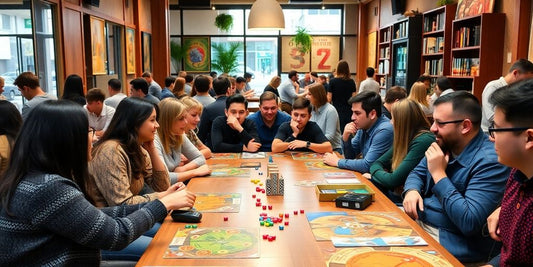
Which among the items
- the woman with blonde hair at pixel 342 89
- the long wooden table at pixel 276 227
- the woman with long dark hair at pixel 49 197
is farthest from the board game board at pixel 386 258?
the woman with blonde hair at pixel 342 89

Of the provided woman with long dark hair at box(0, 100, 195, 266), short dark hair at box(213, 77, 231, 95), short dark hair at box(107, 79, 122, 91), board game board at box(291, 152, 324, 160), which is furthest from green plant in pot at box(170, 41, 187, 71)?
woman with long dark hair at box(0, 100, 195, 266)

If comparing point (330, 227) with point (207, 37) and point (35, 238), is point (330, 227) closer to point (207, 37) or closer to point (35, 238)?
point (35, 238)

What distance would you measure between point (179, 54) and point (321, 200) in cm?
1187

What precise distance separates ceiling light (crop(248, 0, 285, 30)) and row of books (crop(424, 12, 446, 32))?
3516 millimetres

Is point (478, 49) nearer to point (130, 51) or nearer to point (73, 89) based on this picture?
point (73, 89)

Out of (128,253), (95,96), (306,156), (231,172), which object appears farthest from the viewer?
(95,96)

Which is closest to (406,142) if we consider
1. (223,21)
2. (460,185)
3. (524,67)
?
(460,185)

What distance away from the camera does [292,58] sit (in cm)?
1444

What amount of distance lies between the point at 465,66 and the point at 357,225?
5.59 meters

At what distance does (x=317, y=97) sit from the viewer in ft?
16.6

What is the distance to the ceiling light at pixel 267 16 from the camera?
5485mm

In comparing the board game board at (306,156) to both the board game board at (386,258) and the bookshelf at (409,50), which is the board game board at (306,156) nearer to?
the board game board at (386,258)

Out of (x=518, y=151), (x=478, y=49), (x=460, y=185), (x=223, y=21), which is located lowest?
(x=460, y=185)

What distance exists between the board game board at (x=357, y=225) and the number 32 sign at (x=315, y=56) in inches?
485
